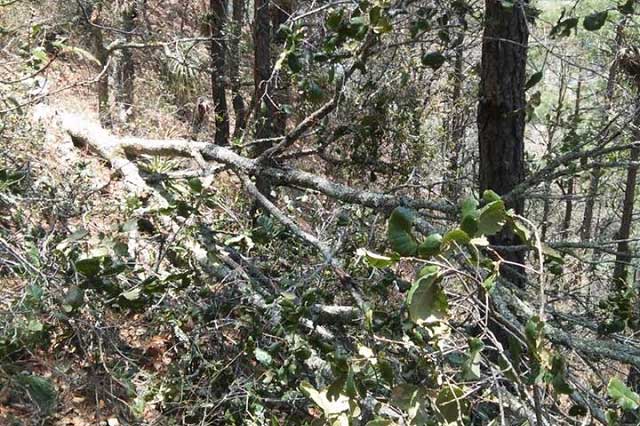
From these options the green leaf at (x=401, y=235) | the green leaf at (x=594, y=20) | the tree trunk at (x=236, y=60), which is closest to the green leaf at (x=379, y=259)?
the green leaf at (x=401, y=235)

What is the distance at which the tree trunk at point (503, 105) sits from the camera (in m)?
3.70

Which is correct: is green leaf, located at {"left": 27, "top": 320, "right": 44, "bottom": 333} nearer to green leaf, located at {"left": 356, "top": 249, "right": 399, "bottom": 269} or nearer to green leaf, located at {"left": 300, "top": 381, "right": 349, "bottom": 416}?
green leaf, located at {"left": 300, "top": 381, "right": 349, "bottom": 416}

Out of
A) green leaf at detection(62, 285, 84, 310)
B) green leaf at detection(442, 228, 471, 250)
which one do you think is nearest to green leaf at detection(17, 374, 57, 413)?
green leaf at detection(62, 285, 84, 310)

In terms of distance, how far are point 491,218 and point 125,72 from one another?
25.8 ft

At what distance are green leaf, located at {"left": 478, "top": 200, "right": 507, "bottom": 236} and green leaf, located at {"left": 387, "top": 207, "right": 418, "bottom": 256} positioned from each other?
15 cm

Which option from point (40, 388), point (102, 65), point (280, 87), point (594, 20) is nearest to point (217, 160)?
point (40, 388)

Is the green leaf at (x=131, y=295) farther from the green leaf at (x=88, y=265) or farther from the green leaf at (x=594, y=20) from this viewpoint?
the green leaf at (x=594, y=20)

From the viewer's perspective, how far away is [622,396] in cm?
127

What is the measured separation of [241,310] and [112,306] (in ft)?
1.90

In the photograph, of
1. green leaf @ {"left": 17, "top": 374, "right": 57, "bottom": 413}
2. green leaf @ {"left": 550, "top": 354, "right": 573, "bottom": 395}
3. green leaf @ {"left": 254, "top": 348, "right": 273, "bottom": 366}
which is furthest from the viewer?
green leaf @ {"left": 254, "top": 348, "right": 273, "bottom": 366}

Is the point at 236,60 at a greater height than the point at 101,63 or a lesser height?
greater

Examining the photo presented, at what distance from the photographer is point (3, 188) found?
2768 millimetres

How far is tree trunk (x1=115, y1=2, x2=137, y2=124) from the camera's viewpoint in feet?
23.4

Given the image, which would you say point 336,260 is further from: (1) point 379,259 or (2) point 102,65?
(2) point 102,65
